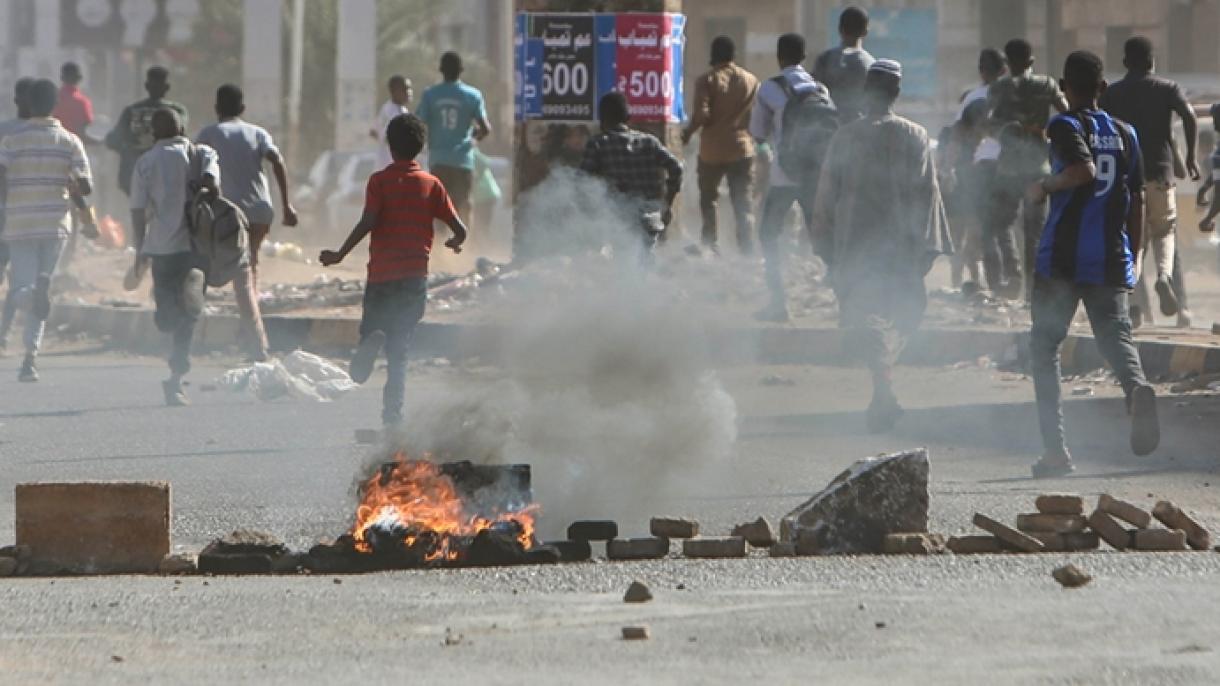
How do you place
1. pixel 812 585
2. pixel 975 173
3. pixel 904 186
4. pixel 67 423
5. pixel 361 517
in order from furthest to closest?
pixel 975 173 < pixel 67 423 < pixel 904 186 < pixel 361 517 < pixel 812 585

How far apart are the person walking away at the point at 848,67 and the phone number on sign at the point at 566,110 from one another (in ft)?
7.71

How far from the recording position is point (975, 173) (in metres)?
16.1

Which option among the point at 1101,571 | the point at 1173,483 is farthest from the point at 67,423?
the point at 1101,571

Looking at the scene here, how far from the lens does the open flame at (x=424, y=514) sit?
23.0ft

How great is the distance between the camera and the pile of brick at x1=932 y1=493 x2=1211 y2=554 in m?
7.05

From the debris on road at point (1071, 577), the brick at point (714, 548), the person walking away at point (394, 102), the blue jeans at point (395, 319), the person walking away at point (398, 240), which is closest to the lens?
the debris on road at point (1071, 577)

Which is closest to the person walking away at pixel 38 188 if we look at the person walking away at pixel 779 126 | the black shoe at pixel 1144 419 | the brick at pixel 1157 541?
the person walking away at pixel 779 126

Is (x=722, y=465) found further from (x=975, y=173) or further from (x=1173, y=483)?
(x=975, y=173)

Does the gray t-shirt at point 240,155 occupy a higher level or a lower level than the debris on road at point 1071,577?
higher

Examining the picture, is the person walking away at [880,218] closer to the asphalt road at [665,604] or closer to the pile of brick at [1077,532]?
the asphalt road at [665,604]

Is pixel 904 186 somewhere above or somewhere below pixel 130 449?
above

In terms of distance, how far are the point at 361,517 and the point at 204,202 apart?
17.8ft

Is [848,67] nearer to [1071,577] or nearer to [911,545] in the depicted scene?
[911,545]

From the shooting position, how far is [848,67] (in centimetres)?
1403
